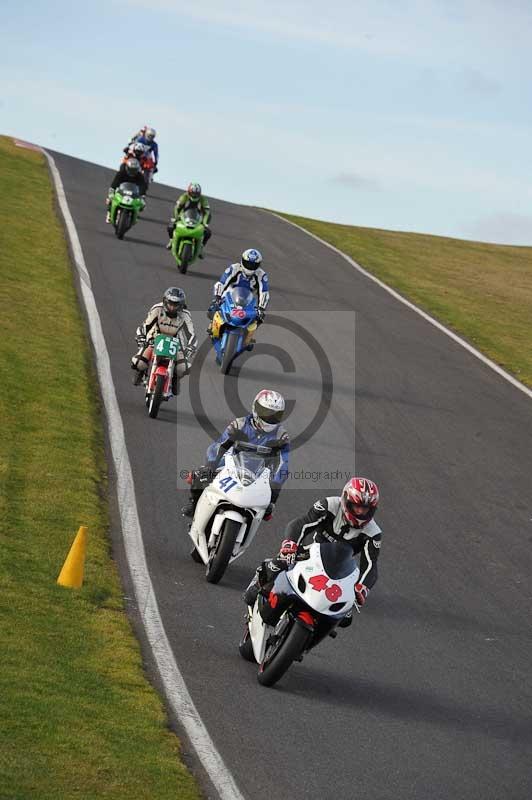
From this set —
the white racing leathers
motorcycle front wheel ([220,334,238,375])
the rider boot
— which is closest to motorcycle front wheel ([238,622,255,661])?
the rider boot

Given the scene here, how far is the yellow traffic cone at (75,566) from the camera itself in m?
11.1

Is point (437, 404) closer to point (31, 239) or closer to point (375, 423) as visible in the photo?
point (375, 423)

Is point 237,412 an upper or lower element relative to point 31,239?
lower

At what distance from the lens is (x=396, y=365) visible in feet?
82.1

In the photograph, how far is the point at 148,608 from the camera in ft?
36.8

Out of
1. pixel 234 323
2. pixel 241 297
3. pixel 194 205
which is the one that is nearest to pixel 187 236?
pixel 194 205

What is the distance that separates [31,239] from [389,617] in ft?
67.1

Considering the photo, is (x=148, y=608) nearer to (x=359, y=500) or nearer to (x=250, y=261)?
(x=359, y=500)

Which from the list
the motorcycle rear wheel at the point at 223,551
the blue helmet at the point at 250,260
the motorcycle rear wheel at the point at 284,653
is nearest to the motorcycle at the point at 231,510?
the motorcycle rear wheel at the point at 223,551

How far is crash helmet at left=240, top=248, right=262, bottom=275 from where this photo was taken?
71.6ft

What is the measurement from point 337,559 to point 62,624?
7.84 feet

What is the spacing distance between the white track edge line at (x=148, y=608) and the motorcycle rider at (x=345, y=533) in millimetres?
927

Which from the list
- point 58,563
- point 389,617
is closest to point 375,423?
point 389,617

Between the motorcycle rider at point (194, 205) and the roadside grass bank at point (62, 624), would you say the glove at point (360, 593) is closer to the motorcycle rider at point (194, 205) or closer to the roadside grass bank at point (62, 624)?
the roadside grass bank at point (62, 624)
